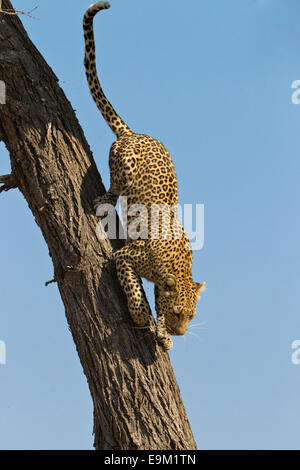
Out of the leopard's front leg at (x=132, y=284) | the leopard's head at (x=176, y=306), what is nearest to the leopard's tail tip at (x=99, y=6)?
the leopard's front leg at (x=132, y=284)

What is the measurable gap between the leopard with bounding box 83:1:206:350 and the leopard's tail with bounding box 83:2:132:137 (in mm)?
216

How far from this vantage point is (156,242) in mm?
6328

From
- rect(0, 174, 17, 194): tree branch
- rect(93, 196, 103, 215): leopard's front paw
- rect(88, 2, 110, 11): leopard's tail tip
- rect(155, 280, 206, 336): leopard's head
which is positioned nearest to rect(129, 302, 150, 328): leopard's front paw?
rect(155, 280, 206, 336): leopard's head

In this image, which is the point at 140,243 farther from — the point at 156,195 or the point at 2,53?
the point at 2,53

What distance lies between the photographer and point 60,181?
20.3 feet

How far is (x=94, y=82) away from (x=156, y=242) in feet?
6.86

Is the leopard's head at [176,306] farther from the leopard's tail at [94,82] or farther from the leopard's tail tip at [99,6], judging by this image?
the leopard's tail tip at [99,6]

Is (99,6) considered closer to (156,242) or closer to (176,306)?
(156,242)

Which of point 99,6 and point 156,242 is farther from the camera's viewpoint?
point 99,6

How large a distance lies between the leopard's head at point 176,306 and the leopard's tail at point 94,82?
6.14 feet

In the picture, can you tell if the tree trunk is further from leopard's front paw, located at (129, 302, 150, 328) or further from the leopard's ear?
the leopard's ear

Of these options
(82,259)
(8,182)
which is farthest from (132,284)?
(8,182)
